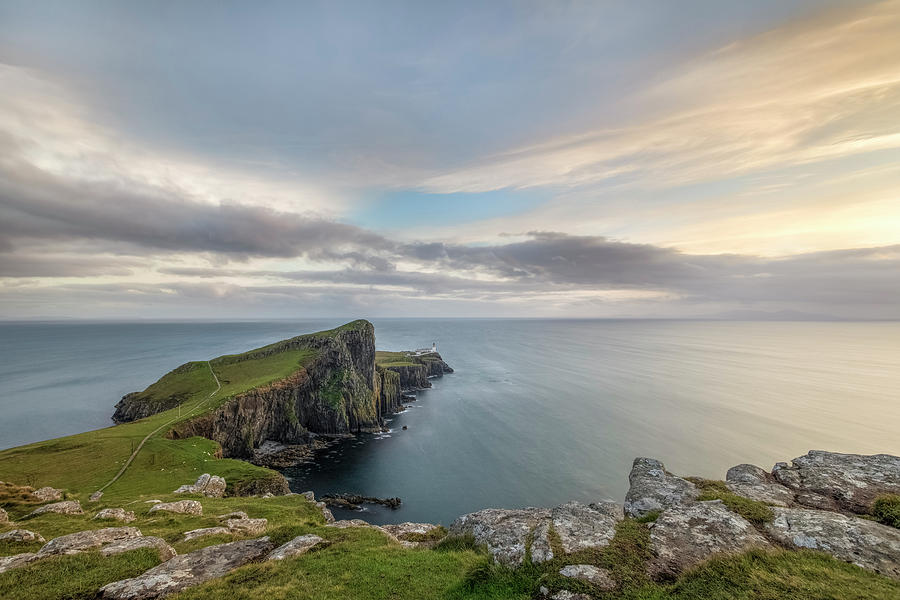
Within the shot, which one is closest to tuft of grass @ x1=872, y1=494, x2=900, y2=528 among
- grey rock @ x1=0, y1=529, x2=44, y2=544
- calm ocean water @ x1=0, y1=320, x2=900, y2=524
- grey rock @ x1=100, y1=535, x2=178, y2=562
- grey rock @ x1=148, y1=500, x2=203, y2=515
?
grey rock @ x1=100, y1=535, x2=178, y2=562

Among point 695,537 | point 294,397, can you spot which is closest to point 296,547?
point 695,537

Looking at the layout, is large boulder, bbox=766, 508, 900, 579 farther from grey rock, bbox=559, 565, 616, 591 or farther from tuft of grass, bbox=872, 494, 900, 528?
grey rock, bbox=559, 565, 616, 591

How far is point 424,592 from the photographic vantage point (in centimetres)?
1268

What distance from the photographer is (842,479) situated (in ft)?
52.0

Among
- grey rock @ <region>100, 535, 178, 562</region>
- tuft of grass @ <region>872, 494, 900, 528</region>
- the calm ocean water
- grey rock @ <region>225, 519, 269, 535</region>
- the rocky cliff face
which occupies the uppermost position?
tuft of grass @ <region>872, 494, 900, 528</region>

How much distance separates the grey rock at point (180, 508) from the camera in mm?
26969

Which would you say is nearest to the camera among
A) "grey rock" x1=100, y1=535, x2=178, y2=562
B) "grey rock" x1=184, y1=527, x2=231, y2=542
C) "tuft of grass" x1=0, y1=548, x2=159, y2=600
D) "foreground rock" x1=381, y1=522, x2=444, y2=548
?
"tuft of grass" x1=0, y1=548, x2=159, y2=600

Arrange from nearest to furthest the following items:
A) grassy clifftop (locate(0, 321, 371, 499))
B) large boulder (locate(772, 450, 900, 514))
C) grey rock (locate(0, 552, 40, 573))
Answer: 1. grey rock (locate(0, 552, 40, 573))
2. large boulder (locate(772, 450, 900, 514))
3. grassy clifftop (locate(0, 321, 371, 499))

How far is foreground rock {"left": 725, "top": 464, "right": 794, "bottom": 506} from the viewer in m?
15.5

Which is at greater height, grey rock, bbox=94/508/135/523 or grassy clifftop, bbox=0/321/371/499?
grey rock, bbox=94/508/135/523

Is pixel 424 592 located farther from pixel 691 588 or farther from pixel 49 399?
pixel 49 399

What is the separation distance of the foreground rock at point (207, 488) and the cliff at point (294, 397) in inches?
1316

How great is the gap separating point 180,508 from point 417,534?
72.2ft

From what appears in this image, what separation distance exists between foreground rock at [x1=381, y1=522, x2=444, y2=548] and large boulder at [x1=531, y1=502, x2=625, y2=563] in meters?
7.46
